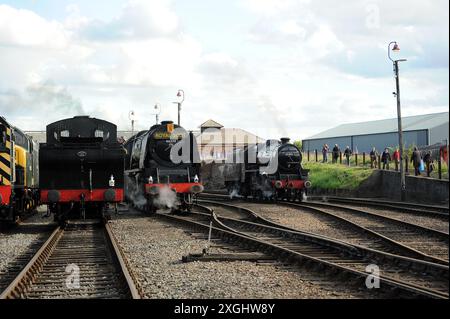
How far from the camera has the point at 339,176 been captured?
120 feet

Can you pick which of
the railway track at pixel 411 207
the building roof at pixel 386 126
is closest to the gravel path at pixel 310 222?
the railway track at pixel 411 207

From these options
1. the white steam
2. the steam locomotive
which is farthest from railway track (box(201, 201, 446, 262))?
the steam locomotive

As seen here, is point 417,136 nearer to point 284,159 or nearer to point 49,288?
point 284,159

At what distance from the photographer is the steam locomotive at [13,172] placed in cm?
1593

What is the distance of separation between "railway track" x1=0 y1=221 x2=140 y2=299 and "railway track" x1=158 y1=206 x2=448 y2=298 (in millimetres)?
2685

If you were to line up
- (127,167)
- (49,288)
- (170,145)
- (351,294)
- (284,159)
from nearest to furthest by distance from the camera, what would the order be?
(351,294) < (49,288) < (170,145) < (127,167) < (284,159)

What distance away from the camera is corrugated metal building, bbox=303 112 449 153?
174 ft

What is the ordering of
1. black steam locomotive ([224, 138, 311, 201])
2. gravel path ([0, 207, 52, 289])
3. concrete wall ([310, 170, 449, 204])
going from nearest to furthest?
gravel path ([0, 207, 52, 289]) < concrete wall ([310, 170, 449, 204]) < black steam locomotive ([224, 138, 311, 201])

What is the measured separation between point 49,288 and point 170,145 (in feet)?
45.2

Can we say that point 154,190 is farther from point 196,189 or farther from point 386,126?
point 386,126

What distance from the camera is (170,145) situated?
73.6 feet

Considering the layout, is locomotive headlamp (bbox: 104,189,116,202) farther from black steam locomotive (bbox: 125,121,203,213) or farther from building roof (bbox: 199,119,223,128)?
Result: building roof (bbox: 199,119,223,128)

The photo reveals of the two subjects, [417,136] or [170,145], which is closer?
[170,145]
